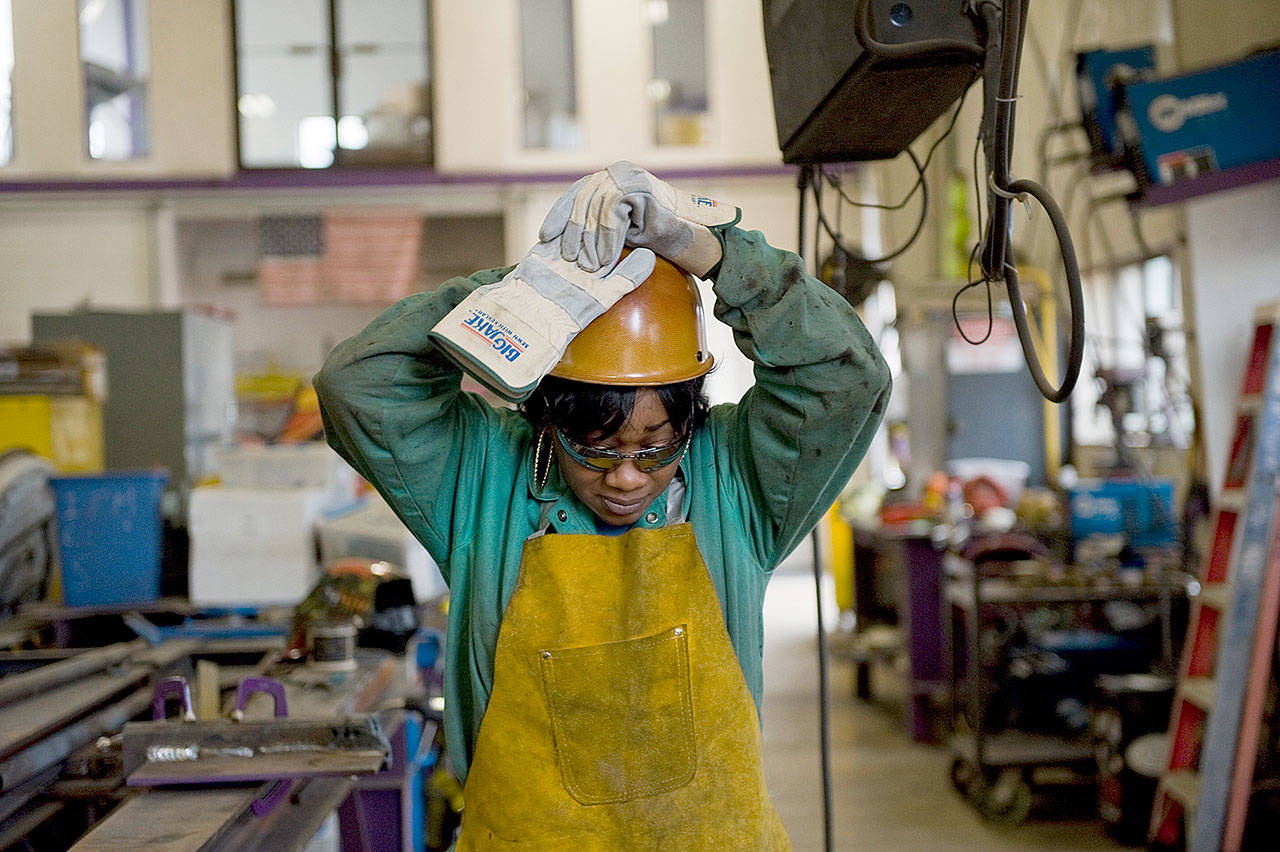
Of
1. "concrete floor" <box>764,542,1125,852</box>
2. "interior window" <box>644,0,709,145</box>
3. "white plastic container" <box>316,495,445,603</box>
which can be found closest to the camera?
"white plastic container" <box>316,495,445,603</box>

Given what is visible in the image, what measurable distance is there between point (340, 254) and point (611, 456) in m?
8.42

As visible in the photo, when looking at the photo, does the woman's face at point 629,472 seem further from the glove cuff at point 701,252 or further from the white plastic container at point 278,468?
the white plastic container at point 278,468

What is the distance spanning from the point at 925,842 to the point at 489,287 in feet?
9.87

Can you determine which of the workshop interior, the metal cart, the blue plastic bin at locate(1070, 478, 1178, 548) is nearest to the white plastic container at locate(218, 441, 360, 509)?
the workshop interior

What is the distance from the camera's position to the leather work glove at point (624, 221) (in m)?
1.16

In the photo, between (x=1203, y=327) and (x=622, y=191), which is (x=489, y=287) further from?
(x=1203, y=327)

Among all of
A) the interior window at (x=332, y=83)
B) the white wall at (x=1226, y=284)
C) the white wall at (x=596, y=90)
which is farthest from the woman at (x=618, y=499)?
the interior window at (x=332, y=83)

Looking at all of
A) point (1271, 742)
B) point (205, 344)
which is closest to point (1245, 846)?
point (1271, 742)

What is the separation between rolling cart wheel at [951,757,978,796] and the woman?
2.79m

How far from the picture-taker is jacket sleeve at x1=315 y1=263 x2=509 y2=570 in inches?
48.3

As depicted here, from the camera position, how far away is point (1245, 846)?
2955 mm

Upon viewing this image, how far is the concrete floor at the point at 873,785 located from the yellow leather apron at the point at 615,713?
2394 mm

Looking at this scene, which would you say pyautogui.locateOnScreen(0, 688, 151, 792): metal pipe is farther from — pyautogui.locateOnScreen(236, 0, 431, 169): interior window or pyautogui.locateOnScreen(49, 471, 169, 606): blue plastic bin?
pyautogui.locateOnScreen(236, 0, 431, 169): interior window

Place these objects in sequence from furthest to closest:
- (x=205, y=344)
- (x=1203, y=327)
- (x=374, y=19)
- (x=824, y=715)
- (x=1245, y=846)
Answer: (x=374, y=19), (x=205, y=344), (x=1203, y=327), (x=1245, y=846), (x=824, y=715)
